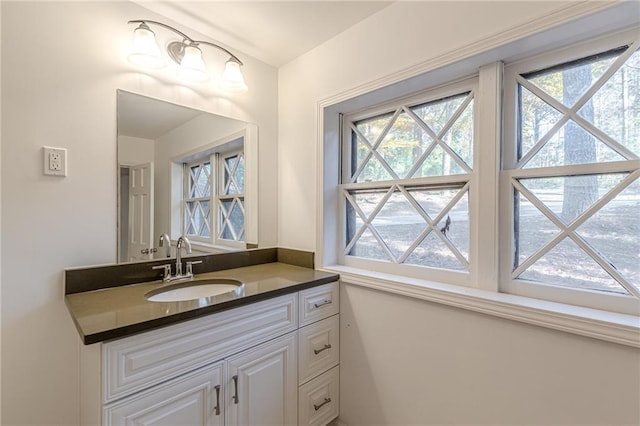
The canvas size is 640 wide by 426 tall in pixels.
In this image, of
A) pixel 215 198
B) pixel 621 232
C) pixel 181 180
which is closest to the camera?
pixel 621 232

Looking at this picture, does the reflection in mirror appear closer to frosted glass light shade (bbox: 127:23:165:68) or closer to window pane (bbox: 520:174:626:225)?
frosted glass light shade (bbox: 127:23:165:68)

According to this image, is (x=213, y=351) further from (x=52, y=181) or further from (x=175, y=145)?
(x=175, y=145)

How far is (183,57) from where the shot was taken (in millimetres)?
1463

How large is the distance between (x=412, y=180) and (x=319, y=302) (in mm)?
792

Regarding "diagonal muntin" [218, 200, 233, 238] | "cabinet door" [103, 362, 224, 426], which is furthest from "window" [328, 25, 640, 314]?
"cabinet door" [103, 362, 224, 426]

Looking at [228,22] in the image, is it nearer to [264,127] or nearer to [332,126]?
[264,127]

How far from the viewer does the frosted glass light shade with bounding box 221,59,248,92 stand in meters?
1.60

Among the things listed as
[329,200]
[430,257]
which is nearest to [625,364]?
[430,257]

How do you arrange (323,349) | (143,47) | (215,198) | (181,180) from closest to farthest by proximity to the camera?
1. (143,47)
2. (323,349)
3. (181,180)
4. (215,198)

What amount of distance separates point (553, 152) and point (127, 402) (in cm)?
170

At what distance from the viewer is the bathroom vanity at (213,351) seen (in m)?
0.87

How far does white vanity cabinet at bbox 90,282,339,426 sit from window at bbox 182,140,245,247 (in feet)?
2.19

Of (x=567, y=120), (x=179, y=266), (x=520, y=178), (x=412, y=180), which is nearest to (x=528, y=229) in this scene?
(x=520, y=178)

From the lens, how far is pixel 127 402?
875mm
